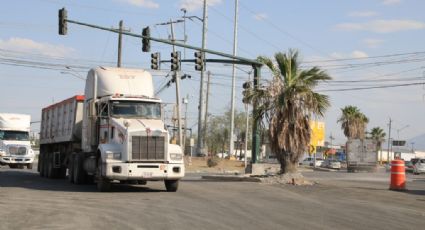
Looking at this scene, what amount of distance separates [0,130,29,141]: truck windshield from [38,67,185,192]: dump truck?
15.4m

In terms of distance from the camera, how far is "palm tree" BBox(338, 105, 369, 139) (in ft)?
268

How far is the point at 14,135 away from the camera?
4075cm

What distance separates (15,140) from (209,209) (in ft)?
94.5

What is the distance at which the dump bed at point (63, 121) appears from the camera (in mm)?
25188

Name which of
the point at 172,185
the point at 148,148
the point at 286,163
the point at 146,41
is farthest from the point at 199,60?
the point at 148,148

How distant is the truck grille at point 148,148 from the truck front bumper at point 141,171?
26 cm

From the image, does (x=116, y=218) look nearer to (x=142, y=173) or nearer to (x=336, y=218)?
(x=336, y=218)

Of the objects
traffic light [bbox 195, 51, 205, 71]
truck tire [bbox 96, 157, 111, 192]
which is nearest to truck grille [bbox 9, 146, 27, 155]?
traffic light [bbox 195, 51, 205, 71]

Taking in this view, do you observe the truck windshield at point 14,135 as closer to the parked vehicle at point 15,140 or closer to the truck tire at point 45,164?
the parked vehicle at point 15,140

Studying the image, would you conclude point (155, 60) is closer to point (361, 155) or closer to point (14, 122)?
point (14, 122)

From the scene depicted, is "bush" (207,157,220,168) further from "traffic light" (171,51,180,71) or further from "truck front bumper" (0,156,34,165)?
"traffic light" (171,51,180,71)

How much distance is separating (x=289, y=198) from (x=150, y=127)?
4.97 metres

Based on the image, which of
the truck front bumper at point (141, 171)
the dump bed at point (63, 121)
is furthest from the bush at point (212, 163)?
the truck front bumper at point (141, 171)

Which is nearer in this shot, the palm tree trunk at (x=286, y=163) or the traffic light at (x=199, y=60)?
the palm tree trunk at (x=286, y=163)
